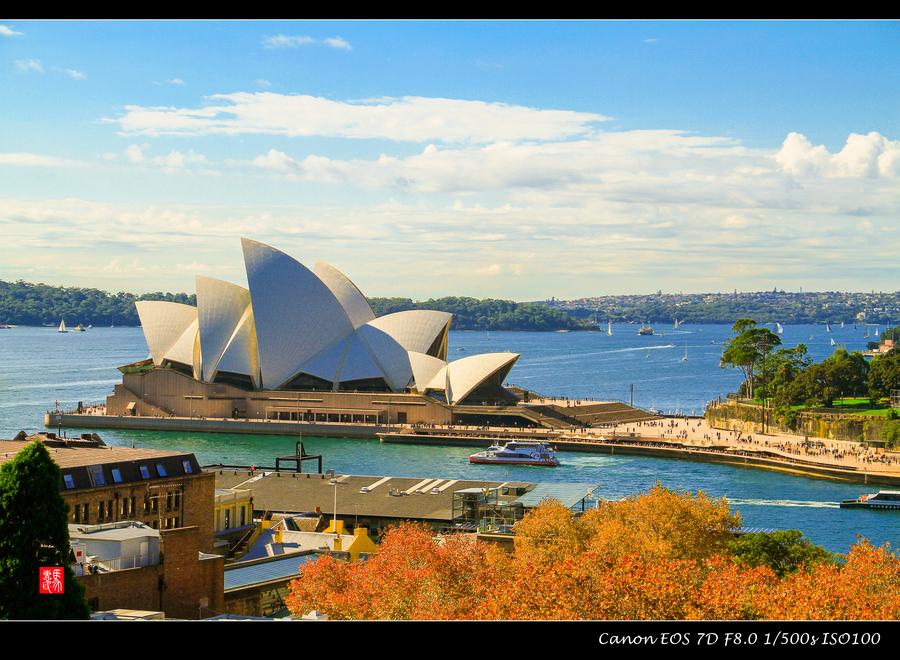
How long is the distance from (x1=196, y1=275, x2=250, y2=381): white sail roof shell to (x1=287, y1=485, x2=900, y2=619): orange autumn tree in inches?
1200

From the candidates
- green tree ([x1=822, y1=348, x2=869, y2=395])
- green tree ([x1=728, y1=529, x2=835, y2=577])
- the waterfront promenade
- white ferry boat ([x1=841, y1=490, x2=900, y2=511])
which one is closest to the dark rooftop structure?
green tree ([x1=728, y1=529, x2=835, y2=577])

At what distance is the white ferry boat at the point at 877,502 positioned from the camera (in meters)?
24.5

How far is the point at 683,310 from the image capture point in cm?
11831

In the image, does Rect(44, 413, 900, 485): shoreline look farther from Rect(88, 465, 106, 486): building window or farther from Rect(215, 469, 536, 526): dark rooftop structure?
Rect(88, 465, 106, 486): building window

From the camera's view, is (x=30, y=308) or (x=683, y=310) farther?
(x=683, y=310)

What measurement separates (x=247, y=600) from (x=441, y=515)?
738 cm

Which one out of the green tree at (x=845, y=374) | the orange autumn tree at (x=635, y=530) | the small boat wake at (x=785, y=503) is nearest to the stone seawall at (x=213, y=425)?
the green tree at (x=845, y=374)

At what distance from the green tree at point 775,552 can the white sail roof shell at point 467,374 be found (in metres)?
26.6

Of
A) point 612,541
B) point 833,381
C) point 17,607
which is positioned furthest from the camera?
point 833,381

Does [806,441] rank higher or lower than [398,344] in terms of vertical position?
lower

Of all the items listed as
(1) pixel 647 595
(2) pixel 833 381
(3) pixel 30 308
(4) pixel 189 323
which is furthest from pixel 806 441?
(3) pixel 30 308

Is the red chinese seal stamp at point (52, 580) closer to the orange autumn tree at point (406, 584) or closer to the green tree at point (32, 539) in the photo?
the green tree at point (32, 539)
